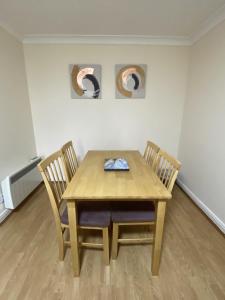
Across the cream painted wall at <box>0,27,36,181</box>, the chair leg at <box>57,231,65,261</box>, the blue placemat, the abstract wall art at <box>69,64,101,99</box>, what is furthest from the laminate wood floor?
the abstract wall art at <box>69,64,101,99</box>

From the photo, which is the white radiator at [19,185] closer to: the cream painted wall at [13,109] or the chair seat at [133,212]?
the cream painted wall at [13,109]

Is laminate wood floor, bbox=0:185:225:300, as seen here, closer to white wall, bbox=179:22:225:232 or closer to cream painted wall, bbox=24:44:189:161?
white wall, bbox=179:22:225:232

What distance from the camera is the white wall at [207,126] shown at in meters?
1.98

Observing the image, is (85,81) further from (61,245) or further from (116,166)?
(61,245)

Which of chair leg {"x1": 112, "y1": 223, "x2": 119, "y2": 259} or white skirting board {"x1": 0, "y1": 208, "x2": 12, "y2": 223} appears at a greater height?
chair leg {"x1": 112, "y1": 223, "x2": 119, "y2": 259}

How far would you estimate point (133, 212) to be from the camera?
150 cm

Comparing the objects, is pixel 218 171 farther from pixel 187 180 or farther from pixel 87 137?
pixel 87 137

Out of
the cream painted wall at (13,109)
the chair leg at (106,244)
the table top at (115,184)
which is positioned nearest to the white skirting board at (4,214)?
the cream painted wall at (13,109)

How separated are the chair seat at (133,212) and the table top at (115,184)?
10.6 inches

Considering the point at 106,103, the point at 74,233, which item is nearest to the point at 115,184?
the point at 74,233

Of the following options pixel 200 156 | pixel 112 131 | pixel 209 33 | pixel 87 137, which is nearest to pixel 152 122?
pixel 112 131

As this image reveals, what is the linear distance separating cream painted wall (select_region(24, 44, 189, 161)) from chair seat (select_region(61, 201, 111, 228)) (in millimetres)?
1535

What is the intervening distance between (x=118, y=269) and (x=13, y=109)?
2.25m

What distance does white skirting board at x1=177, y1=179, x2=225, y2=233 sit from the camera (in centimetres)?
196
